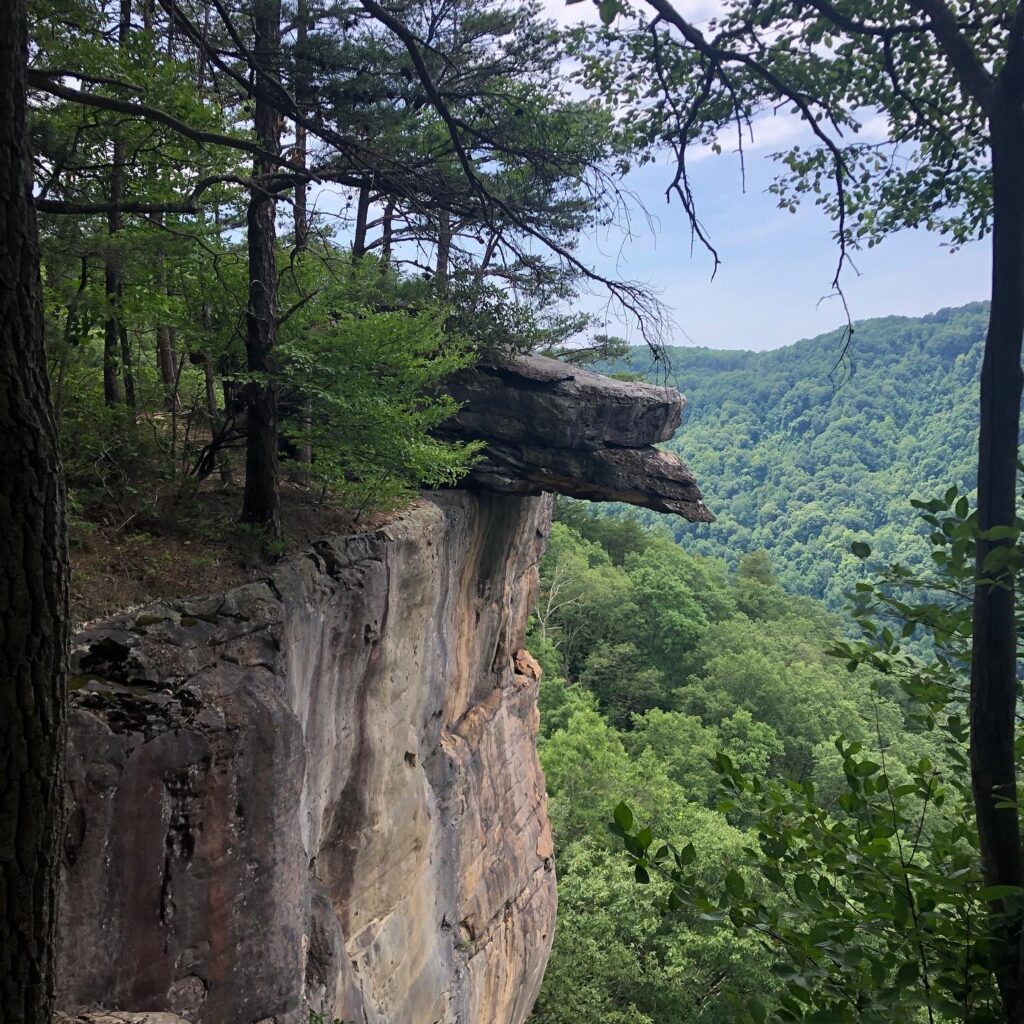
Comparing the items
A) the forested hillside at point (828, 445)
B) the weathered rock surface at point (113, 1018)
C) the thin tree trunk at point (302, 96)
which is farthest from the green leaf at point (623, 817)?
the forested hillside at point (828, 445)

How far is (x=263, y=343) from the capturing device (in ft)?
24.4

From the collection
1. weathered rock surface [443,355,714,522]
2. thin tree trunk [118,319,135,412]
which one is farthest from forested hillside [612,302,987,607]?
thin tree trunk [118,319,135,412]

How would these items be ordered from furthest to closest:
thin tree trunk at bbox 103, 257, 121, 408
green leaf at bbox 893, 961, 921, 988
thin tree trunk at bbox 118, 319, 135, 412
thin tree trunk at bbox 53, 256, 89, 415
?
thin tree trunk at bbox 118, 319, 135, 412 → thin tree trunk at bbox 103, 257, 121, 408 → thin tree trunk at bbox 53, 256, 89, 415 → green leaf at bbox 893, 961, 921, 988

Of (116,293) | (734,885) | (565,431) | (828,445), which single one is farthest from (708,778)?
(828,445)

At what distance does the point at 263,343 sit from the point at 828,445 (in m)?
86.4

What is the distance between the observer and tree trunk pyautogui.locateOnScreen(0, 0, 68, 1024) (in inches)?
86.0

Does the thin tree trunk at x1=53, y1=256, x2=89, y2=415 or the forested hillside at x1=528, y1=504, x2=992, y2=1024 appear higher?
the thin tree trunk at x1=53, y1=256, x2=89, y2=415

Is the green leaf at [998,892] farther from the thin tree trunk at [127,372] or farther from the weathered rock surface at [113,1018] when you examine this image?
the thin tree trunk at [127,372]

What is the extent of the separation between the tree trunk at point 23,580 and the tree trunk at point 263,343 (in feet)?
16.4

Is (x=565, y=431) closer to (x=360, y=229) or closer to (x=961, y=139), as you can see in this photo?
(x=360, y=229)

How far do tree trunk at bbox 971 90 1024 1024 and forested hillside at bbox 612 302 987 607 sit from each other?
54.8 meters

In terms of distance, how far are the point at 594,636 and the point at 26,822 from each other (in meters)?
33.2

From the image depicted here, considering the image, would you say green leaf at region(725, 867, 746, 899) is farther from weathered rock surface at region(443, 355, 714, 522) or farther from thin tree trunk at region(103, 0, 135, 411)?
weathered rock surface at region(443, 355, 714, 522)

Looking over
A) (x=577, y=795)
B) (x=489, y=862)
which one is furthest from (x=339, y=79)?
(x=577, y=795)
